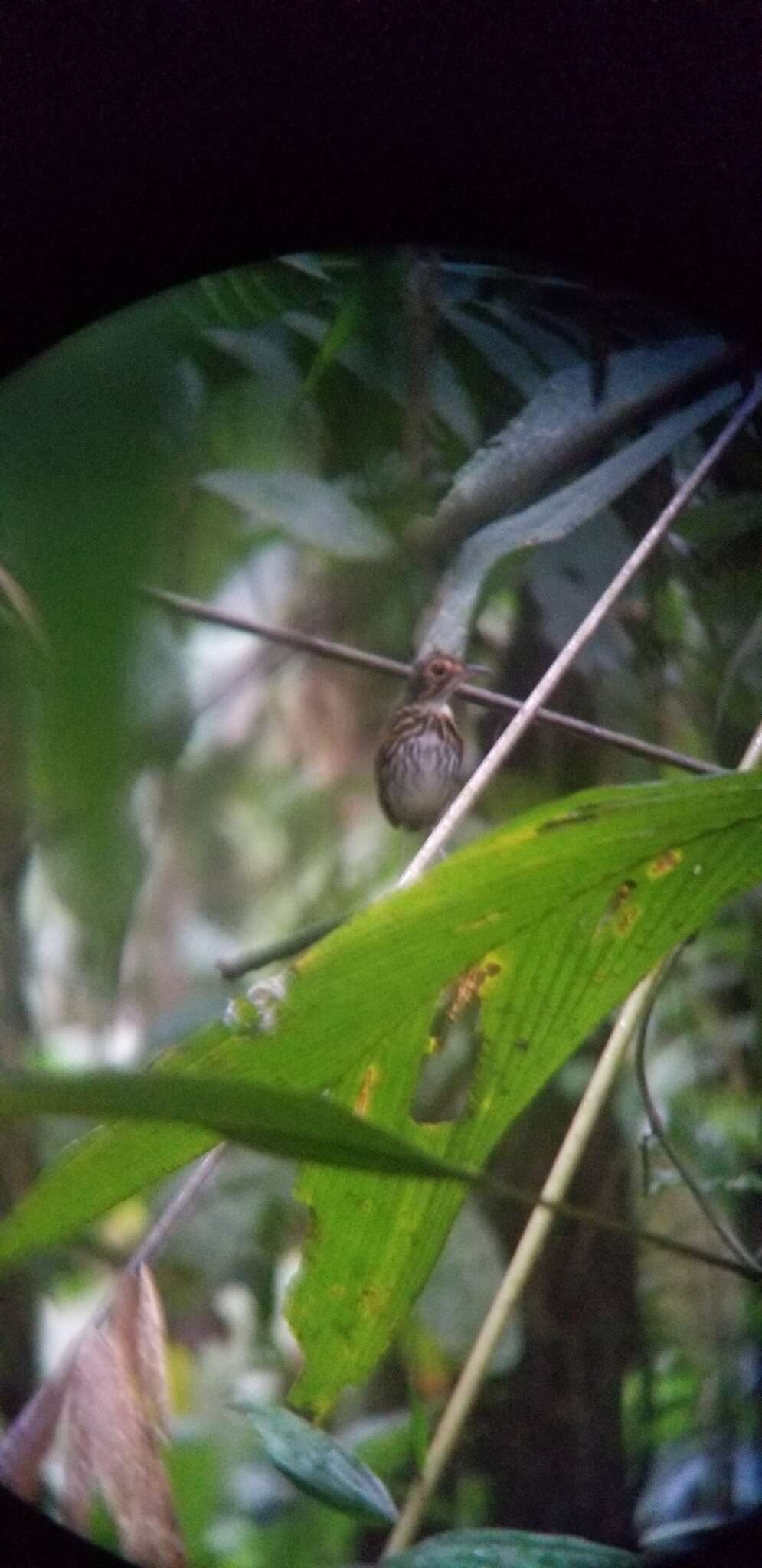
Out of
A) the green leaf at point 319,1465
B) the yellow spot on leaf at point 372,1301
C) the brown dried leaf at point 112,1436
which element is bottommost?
the green leaf at point 319,1465

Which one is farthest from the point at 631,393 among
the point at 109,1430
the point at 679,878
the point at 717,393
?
the point at 109,1430

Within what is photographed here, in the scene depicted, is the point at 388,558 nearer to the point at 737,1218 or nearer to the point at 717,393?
the point at 717,393

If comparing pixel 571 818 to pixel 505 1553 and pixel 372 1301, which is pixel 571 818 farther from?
pixel 505 1553

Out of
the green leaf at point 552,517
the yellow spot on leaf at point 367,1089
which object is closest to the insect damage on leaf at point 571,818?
the yellow spot on leaf at point 367,1089

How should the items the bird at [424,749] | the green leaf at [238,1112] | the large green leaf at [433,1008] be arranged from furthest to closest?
the bird at [424,749], the large green leaf at [433,1008], the green leaf at [238,1112]

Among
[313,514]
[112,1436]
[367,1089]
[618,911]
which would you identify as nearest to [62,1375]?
[112,1436]

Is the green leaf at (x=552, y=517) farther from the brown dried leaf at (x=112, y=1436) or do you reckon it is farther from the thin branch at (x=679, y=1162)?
the brown dried leaf at (x=112, y=1436)

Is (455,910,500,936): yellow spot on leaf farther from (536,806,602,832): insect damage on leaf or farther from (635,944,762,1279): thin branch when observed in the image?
(635,944,762,1279): thin branch

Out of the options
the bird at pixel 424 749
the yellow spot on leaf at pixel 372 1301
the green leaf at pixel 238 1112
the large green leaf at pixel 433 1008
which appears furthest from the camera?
the bird at pixel 424 749
